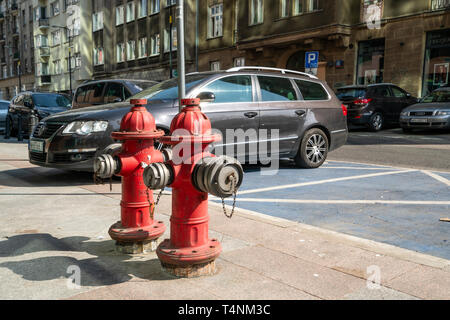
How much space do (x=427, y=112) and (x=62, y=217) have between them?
1365 centimetres

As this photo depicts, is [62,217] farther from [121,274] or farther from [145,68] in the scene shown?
[145,68]

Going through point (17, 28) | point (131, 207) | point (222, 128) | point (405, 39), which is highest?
point (17, 28)

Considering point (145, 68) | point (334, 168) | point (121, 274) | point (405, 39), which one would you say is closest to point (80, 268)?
point (121, 274)

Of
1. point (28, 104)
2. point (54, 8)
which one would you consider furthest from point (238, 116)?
point (54, 8)

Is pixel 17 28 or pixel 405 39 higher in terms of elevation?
pixel 17 28

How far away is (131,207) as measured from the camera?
3436 mm

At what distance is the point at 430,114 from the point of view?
14766 mm

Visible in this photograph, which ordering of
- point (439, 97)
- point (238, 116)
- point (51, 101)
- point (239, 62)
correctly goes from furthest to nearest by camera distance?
1. point (239, 62)
2. point (439, 97)
3. point (51, 101)
4. point (238, 116)

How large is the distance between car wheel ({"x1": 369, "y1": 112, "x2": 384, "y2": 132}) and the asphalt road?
229cm

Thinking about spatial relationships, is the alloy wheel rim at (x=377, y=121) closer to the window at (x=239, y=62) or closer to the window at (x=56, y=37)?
the window at (x=239, y=62)

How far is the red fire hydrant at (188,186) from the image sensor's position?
281cm

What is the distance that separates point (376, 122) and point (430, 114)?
2166mm

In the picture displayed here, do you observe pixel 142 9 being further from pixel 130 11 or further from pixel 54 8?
pixel 54 8

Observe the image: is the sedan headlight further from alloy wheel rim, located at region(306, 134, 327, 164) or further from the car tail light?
the car tail light
